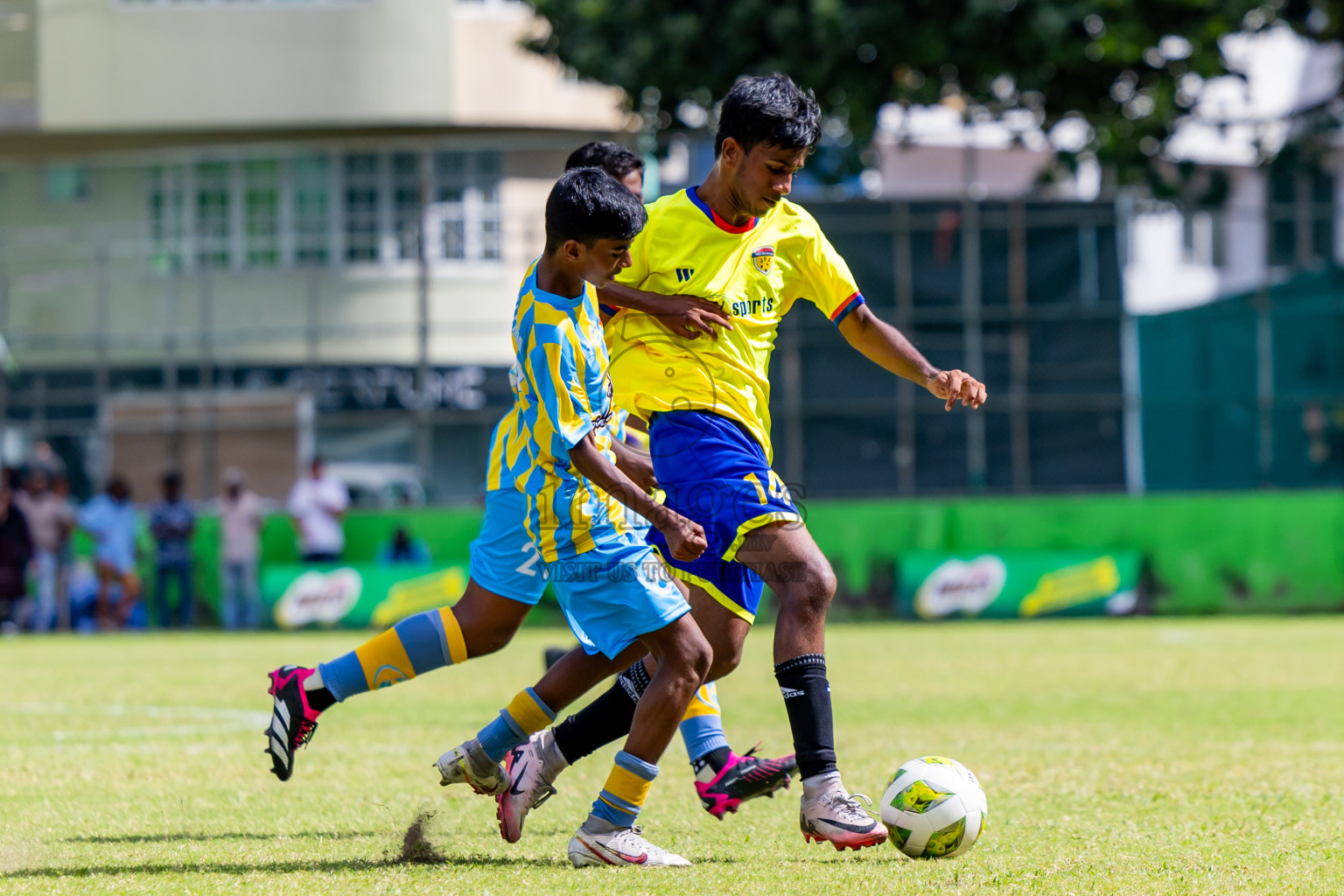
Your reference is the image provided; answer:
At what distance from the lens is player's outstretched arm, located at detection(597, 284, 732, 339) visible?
15.4ft

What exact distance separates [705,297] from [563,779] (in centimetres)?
218

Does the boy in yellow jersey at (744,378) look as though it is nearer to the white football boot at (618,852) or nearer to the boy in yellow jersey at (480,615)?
the boy in yellow jersey at (480,615)

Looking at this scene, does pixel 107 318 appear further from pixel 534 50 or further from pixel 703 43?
pixel 703 43

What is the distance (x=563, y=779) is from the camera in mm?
6008

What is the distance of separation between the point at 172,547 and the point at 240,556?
0.77m

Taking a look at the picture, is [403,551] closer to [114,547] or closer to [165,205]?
[114,547]

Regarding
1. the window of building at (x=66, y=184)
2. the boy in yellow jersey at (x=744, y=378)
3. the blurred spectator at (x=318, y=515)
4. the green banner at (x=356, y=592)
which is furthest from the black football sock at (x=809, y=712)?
the window of building at (x=66, y=184)

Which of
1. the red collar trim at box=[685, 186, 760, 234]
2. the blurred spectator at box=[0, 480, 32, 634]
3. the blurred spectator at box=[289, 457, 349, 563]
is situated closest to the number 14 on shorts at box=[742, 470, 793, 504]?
the red collar trim at box=[685, 186, 760, 234]

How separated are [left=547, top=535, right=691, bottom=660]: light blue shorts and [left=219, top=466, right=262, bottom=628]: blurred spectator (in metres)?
13.5

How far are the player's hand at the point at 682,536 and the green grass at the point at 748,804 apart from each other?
0.84m

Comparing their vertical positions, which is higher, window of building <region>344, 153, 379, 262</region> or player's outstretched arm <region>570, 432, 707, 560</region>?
window of building <region>344, 153, 379, 262</region>

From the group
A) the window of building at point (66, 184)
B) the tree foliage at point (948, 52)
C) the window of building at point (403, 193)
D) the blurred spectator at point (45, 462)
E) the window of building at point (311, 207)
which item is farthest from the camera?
the window of building at point (66, 184)

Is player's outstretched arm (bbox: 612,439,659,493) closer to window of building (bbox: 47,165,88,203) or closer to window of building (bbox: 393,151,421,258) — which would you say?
window of building (bbox: 393,151,421,258)

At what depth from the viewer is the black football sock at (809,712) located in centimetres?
449
